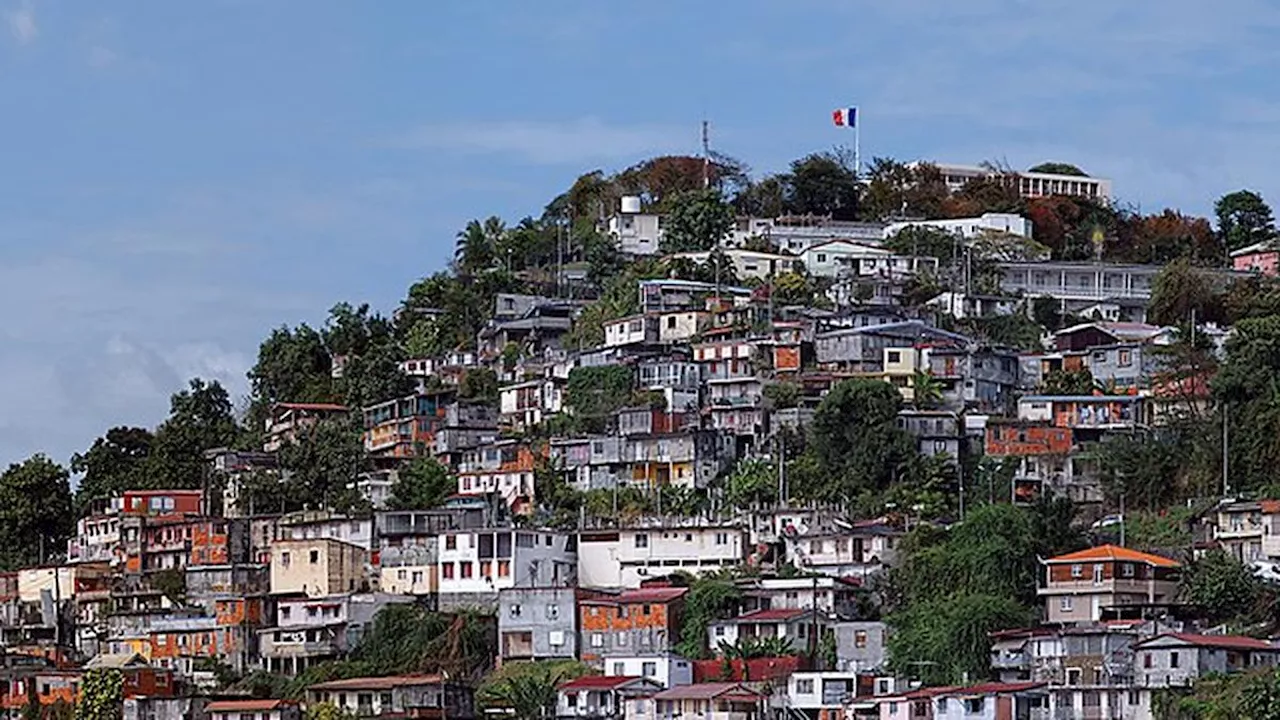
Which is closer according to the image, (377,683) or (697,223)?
(377,683)

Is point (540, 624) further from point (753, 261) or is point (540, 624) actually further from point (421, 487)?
point (753, 261)

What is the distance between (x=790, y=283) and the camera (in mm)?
56688

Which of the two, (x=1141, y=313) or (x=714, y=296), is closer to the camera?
(x=714, y=296)

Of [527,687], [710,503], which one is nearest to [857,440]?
[710,503]

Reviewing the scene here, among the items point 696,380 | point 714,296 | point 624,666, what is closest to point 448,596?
point 624,666

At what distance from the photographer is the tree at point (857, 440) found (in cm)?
4572

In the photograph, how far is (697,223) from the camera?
6200 cm

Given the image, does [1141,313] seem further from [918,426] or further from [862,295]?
[918,426]

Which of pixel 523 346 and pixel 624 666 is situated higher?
pixel 523 346

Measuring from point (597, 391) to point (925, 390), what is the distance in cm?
668

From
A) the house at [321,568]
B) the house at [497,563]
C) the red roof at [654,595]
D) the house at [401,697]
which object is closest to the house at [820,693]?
the red roof at [654,595]

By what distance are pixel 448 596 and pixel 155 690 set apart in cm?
525

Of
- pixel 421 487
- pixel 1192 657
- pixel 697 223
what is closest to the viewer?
pixel 1192 657

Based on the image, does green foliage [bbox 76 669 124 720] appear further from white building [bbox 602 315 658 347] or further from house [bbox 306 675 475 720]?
white building [bbox 602 315 658 347]
